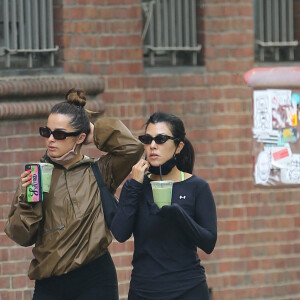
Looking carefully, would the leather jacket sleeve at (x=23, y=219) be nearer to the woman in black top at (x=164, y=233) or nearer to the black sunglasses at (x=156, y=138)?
the woman in black top at (x=164, y=233)

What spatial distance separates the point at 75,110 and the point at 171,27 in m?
3.68

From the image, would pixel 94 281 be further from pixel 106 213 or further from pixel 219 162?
pixel 219 162

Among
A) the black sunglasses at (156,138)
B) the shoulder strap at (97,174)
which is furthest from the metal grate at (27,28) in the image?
the black sunglasses at (156,138)

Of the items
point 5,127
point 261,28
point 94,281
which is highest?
point 261,28

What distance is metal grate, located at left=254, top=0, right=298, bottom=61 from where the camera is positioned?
34.1ft

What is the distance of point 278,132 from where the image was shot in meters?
9.68

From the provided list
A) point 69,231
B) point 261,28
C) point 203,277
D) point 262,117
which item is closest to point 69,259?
point 69,231

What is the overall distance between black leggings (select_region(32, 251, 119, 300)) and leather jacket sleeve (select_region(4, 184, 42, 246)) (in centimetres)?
29

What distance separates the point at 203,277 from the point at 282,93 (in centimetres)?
358

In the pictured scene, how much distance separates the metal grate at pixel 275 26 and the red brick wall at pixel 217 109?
244mm

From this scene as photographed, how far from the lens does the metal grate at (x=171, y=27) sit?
10.0m

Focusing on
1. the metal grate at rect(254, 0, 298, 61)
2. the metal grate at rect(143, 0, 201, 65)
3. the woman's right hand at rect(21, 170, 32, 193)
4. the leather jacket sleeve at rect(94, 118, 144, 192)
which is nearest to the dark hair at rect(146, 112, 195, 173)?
the leather jacket sleeve at rect(94, 118, 144, 192)

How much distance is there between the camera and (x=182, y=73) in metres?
10.0

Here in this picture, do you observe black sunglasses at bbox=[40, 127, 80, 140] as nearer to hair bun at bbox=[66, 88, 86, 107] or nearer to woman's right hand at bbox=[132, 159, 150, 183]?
hair bun at bbox=[66, 88, 86, 107]
